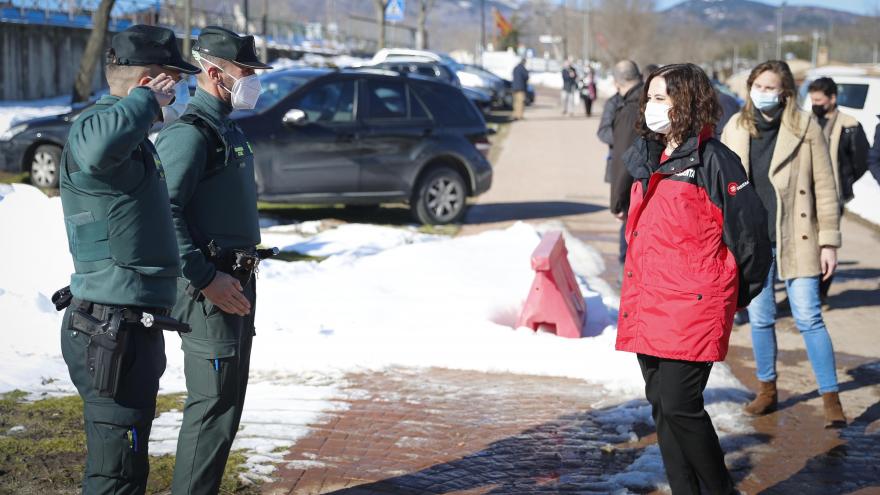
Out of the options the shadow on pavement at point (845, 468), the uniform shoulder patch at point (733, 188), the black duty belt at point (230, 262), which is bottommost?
the shadow on pavement at point (845, 468)

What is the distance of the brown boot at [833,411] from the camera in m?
5.98

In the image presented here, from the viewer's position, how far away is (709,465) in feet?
14.1

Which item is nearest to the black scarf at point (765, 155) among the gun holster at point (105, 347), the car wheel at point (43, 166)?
the gun holster at point (105, 347)

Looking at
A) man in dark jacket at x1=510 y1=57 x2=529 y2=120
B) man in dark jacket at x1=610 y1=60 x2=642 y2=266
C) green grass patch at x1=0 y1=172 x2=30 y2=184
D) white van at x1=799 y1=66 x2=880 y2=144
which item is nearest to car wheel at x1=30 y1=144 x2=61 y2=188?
green grass patch at x1=0 y1=172 x2=30 y2=184

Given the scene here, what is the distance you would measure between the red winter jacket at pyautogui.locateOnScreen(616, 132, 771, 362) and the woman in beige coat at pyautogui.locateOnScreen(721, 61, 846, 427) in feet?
5.76

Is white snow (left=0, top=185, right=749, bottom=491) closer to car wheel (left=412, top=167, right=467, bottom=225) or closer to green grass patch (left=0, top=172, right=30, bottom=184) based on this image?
car wheel (left=412, top=167, right=467, bottom=225)

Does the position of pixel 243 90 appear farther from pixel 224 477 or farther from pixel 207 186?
pixel 224 477

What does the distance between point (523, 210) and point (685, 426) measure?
10.7 m

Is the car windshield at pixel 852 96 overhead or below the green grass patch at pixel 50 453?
overhead


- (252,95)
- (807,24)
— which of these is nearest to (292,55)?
(807,24)

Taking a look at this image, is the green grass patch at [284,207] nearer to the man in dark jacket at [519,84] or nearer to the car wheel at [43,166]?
the car wheel at [43,166]

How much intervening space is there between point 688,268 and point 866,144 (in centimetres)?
535

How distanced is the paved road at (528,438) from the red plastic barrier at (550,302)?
2.30 ft

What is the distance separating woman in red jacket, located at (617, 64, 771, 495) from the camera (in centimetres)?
414
